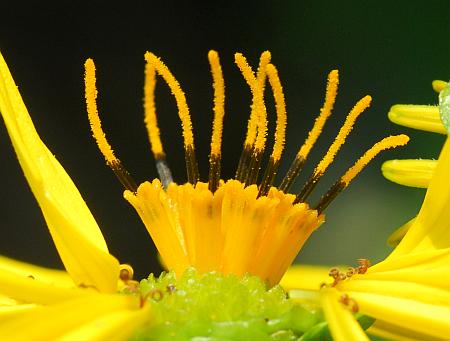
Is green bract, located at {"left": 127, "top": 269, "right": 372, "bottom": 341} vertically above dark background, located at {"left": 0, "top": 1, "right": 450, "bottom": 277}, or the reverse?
dark background, located at {"left": 0, "top": 1, "right": 450, "bottom": 277}

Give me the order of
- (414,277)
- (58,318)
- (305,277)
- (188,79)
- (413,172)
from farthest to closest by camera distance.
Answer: (188,79) → (305,277) → (413,172) → (414,277) → (58,318)

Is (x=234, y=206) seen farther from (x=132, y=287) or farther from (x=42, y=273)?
(x=42, y=273)

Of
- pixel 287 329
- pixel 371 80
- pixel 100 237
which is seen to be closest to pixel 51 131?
pixel 371 80

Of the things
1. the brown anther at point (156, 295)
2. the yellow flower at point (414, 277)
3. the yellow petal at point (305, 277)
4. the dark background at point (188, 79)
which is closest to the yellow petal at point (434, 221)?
the yellow flower at point (414, 277)

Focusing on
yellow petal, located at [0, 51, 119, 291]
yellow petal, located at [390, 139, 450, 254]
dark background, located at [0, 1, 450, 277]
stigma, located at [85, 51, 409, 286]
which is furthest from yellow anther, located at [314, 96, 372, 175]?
dark background, located at [0, 1, 450, 277]

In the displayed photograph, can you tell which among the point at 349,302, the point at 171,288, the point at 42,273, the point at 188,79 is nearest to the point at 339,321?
the point at 349,302

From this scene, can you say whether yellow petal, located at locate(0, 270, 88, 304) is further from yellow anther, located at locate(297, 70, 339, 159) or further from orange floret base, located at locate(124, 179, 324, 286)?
yellow anther, located at locate(297, 70, 339, 159)

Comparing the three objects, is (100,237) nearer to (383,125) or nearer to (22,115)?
(22,115)
